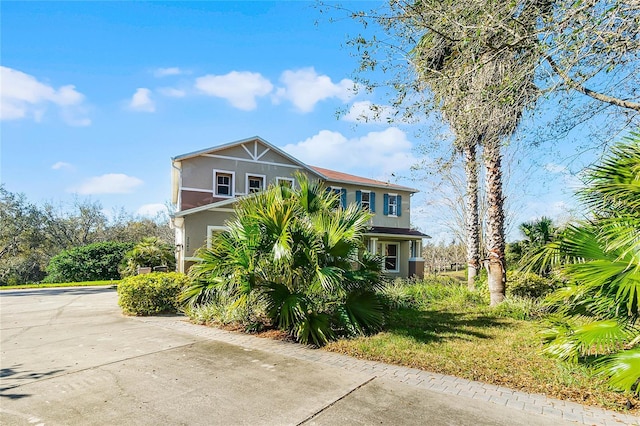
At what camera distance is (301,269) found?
7.73 m

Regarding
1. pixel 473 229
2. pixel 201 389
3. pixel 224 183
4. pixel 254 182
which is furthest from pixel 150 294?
pixel 473 229

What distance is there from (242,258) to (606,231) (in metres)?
6.31

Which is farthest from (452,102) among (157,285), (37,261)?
(37,261)

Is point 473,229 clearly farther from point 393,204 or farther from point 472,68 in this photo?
point 472,68

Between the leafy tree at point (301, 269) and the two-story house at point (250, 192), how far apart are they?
722 centimetres

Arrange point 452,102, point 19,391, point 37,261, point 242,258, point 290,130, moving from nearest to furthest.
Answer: point 19,391
point 452,102
point 242,258
point 290,130
point 37,261

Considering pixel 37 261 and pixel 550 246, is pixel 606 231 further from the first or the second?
pixel 37 261

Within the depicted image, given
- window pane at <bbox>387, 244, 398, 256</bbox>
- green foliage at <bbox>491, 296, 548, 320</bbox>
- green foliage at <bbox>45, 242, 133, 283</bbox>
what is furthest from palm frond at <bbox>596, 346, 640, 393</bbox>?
green foliage at <bbox>45, 242, 133, 283</bbox>

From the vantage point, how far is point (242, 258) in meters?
7.63

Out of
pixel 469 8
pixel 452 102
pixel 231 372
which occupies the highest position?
pixel 469 8

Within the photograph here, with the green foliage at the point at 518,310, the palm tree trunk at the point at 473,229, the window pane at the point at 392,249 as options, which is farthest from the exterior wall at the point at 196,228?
the window pane at the point at 392,249

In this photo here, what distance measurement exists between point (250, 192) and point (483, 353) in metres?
15.2

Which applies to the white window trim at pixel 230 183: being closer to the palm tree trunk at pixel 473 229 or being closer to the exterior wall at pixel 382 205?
the exterior wall at pixel 382 205

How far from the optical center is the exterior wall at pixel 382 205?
21.5m
